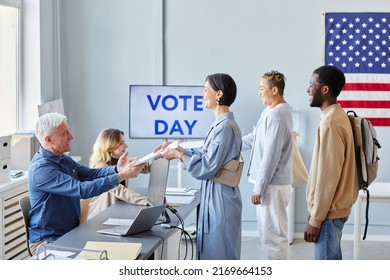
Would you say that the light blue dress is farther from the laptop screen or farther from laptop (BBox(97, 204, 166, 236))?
laptop (BBox(97, 204, 166, 236))

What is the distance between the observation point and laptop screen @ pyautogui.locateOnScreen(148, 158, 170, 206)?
3.88 m

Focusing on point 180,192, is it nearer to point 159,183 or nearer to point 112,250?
point 159,183

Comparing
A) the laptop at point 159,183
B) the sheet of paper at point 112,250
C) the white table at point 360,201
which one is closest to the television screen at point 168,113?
the white table at point 360,201

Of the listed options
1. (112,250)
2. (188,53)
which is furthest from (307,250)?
Result: (112,250)

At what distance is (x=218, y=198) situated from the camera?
3838 mm

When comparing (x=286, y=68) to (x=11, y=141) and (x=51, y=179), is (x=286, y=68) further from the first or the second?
(x=51, y=179)

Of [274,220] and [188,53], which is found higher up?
[188,53]

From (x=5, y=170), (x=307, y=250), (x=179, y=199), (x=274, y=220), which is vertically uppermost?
(x=5, y=170)

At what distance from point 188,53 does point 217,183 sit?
8.71ft

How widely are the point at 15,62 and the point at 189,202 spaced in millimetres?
2413

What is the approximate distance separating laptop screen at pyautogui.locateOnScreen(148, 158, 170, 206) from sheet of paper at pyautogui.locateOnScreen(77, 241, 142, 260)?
0.79 meters

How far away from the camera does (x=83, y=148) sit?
651 cm

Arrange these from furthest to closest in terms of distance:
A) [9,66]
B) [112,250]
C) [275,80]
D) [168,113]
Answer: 1. [9,66]
2. [168,113]
3. [275,80]
4. [112,250]

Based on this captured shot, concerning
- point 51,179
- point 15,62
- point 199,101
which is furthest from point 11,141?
point 51,179
